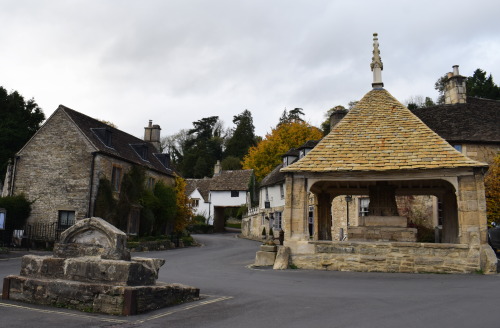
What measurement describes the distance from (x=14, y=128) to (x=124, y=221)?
14248mm

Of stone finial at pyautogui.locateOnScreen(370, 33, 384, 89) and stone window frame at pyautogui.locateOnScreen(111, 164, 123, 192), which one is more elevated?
stone finial at pyautogui.locateOnScreen(370, 33, 384, 89)

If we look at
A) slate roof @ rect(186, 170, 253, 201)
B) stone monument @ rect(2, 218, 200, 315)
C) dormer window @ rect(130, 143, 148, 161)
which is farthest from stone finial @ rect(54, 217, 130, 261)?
slate roof @ rect(186, 170, 253, 201)

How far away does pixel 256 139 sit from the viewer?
260 feet

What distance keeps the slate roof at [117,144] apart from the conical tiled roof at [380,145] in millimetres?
16348

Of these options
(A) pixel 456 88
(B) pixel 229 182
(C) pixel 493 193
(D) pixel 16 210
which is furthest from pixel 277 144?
(D) pixel 16 210

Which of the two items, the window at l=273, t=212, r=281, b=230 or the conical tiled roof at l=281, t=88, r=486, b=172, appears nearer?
the conical tiled roof at l=281, t=88, r=486, b=172

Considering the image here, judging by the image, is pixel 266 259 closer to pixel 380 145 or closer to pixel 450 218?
pixel 380 145

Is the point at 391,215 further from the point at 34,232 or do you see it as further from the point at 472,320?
the point at 34,232

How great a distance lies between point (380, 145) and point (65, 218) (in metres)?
20.0

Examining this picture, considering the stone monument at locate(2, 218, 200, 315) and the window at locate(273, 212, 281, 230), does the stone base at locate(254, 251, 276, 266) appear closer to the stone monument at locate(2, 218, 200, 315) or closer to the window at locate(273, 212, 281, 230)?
the stone monument at locate(2, 218, 200, 315)

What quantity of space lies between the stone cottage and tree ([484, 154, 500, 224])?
108 ft

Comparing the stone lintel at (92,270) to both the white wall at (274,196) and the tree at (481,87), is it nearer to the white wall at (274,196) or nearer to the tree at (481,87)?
the white wall at (274,196)

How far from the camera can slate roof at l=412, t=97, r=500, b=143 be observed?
25.0 meters

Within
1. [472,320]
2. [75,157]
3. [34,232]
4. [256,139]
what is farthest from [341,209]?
[256,139]
